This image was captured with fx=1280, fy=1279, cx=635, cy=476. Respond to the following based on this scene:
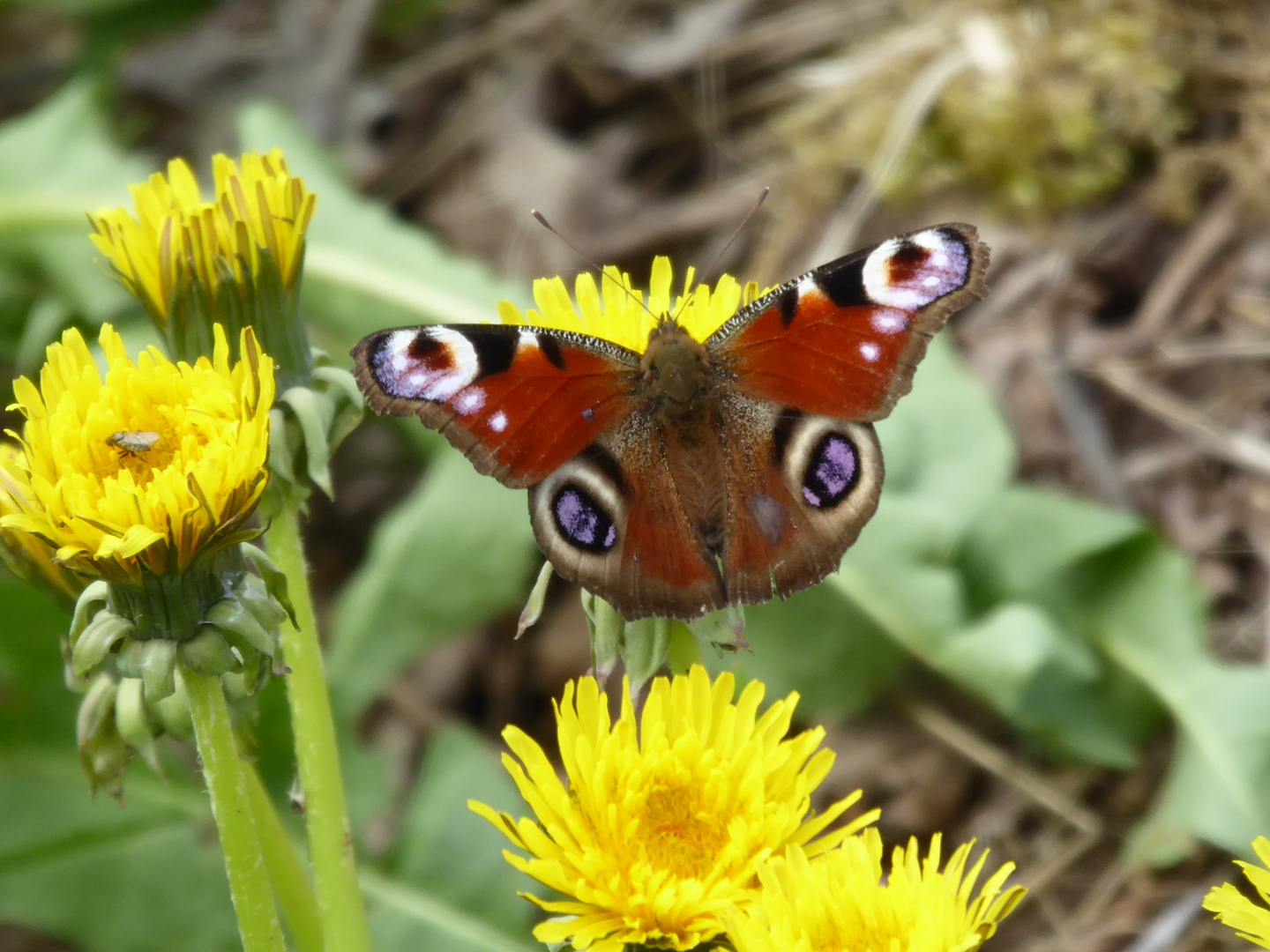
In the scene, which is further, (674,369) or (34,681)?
(34,681)

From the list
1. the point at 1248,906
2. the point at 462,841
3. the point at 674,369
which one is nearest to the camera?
the point at 1248,906

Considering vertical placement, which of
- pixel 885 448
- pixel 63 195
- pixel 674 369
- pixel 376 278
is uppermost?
pixel 63 195

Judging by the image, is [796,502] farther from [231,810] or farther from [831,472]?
[231,810]

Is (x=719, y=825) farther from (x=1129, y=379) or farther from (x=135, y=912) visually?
(x=1129, y=379)

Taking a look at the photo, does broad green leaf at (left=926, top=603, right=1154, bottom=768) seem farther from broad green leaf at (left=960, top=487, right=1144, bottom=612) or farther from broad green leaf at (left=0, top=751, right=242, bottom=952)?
broad green leaf at (left=0, top=751, right=242, bottom=952)

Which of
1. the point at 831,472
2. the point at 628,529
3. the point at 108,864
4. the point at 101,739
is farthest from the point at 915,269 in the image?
the point at 108,864
